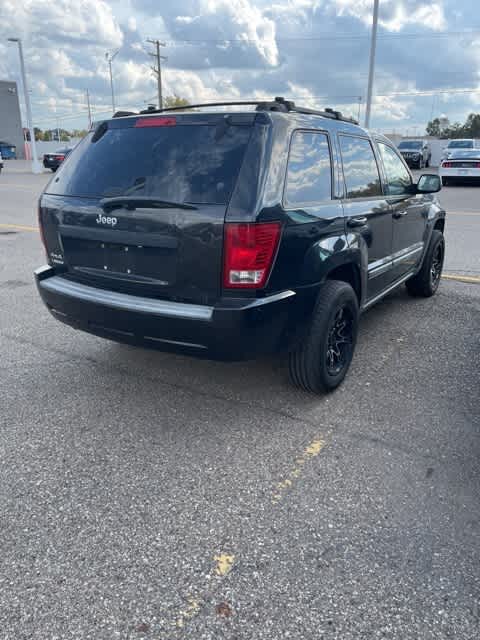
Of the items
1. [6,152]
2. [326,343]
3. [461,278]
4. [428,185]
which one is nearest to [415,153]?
[461,278]

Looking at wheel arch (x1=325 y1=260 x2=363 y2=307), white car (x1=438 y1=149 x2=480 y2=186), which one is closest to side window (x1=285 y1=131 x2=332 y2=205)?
wheel arch (x1=325 y1=260 x2=363 y2=307)

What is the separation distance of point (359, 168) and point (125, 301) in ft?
7.13

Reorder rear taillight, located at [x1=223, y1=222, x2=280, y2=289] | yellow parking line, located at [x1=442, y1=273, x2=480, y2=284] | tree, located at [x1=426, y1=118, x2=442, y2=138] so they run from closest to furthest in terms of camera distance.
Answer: rear taillight, located at [x1=223, y1=222, x2=280, y2=289] → yellow parking line, located at [x1=442, y1=273, x2=480, y2=284] → tree, located at [x1=426, y1=118, x2=442, y2=138]

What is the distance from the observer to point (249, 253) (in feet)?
9.35

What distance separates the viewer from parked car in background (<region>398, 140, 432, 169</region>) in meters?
30.5

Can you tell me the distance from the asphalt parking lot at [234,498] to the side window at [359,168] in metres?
1.39

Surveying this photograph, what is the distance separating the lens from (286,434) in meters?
3.28

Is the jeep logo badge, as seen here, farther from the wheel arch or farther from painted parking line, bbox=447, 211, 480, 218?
painted parking line, bbox=447, 211, 480, 218

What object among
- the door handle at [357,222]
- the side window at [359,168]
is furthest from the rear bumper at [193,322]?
the side window at [359,168]

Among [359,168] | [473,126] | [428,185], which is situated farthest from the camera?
[473,126]

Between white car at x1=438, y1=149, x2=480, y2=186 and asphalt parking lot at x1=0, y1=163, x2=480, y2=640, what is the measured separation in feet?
59.5

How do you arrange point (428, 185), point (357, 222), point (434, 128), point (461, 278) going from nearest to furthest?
point (357, 222) < point (428, 185) < point (461, 278) < point (434, 128)

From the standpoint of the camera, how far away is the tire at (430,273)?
594 centimetres

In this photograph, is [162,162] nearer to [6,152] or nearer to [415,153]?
[415,153]
